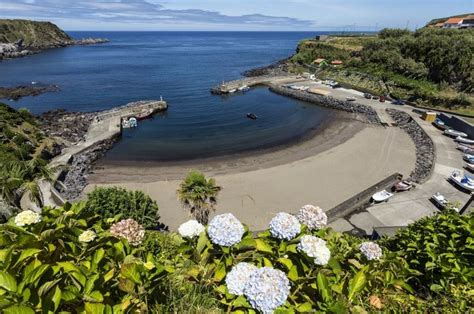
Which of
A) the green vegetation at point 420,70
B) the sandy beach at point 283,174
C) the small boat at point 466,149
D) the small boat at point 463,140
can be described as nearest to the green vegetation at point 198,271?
the sandy beach at point 283,174

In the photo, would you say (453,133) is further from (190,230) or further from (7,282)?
(7,282)

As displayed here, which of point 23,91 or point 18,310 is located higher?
point 18,310

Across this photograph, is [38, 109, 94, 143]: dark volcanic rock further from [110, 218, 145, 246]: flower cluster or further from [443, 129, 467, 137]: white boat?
[443, 129, 467, 137]: white boat

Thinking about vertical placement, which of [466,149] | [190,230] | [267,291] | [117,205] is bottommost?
[466,149]

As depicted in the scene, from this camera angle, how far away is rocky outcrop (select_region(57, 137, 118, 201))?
75.4ft

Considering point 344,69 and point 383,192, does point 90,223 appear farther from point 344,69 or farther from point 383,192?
point 344,69

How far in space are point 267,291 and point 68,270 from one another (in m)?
1.98

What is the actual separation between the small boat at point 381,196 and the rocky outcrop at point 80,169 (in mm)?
23175

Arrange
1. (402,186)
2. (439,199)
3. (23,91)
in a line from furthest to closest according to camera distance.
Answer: (23,91), (402,186), (439,199)

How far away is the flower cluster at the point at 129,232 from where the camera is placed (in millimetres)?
3861

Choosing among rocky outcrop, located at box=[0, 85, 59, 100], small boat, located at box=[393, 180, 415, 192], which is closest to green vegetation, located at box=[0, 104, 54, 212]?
small boat, located at box=[393, 180, 415, 192]

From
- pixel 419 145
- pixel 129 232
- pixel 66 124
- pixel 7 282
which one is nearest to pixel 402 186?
pixel 419 145

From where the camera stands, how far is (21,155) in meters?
18.7

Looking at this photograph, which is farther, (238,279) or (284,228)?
(284,228)
